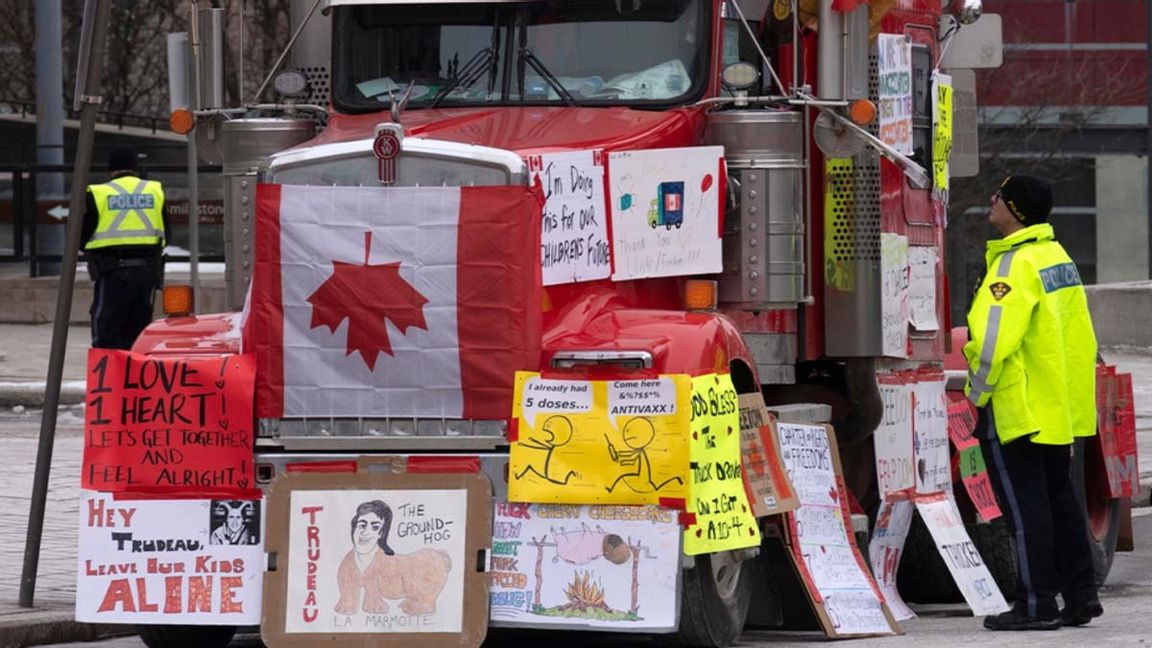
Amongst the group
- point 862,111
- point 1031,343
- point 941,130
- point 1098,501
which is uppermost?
point 941,130

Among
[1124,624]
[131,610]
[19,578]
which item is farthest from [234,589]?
[1124,624]

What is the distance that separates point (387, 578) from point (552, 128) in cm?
201

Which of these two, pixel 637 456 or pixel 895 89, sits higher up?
pixel 895 89

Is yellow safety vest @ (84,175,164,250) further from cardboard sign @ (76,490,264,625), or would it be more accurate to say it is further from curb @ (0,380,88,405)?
cardboard sign @ (76,490,264,625)

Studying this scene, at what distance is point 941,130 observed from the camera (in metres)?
11.3

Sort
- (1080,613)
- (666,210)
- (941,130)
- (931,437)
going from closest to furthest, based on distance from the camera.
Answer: (666,210)
(1080,613)
(931,437)
(941,130)

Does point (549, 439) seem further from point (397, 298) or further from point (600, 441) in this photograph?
point (397, 298)

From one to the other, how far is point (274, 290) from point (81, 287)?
57.4ft

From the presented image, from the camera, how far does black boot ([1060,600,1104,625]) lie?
940 cm

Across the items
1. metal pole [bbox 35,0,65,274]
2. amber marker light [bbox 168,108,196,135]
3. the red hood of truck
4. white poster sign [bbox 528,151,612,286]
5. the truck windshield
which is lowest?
white poster sign [bbox 528,151,612,286]

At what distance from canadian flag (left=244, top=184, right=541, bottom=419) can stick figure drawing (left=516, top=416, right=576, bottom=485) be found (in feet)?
0.52

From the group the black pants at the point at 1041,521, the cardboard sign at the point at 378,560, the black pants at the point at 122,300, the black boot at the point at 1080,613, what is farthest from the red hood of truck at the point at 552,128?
the black pants at the point at 122,300

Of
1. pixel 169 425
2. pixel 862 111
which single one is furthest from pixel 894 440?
pixel 169 425

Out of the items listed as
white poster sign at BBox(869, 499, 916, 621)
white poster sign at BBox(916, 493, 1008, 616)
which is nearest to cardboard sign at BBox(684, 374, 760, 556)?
white poster sign at BBox(869, 499, 916, 621)
